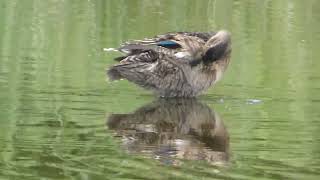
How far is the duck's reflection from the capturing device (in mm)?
6699

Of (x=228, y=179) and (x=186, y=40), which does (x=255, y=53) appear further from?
(x=228, y=179)

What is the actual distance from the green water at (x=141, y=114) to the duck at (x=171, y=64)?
160mm

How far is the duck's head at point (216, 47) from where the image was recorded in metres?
9.37

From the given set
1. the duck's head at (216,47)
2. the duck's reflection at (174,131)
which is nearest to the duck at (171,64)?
the duck's head at (216,47)

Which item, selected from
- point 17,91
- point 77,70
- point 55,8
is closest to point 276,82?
point 77,70

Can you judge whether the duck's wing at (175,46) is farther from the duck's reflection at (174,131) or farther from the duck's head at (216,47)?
the duck's reflection at (174,131)

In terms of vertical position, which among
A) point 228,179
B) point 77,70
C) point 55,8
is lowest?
point 228,179

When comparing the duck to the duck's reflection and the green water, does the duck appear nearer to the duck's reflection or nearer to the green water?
the green water

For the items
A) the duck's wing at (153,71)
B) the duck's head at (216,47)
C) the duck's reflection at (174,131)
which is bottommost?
the duck's reflection at (174,131)

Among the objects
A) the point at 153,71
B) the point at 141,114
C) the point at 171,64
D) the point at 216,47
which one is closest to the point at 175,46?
the point at 171,64

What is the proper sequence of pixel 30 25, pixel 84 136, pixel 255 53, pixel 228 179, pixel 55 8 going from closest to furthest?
1. pixel 228 179
2. pixel 84 136
3. pixel 255 53
4. pixel 30 25
5. pixel 55 8

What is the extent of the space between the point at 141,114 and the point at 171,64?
1090mm

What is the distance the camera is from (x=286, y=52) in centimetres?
1284

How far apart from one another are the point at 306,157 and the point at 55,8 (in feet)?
38.0
